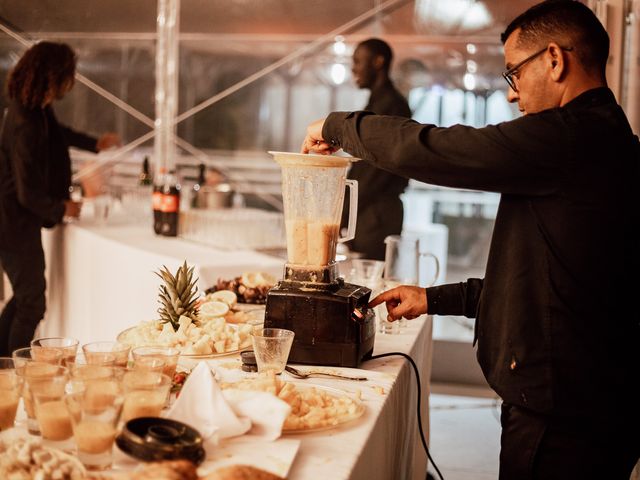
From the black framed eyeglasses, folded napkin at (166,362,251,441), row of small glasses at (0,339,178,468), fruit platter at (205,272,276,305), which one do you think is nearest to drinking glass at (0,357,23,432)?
row of small glasses at (0,339,178,468)

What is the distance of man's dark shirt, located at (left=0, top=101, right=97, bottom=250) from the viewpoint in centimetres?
426

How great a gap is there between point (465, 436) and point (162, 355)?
120 inches

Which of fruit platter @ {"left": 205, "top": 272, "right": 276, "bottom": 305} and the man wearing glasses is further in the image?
fruit platter @ {"left": 205, "top": 272, "right": 276, "bottom": 305}

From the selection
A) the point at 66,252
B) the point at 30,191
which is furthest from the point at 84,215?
the point at 30,191

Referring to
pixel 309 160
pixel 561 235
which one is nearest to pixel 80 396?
pixel 309 160

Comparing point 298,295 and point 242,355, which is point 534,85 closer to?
point 298,295

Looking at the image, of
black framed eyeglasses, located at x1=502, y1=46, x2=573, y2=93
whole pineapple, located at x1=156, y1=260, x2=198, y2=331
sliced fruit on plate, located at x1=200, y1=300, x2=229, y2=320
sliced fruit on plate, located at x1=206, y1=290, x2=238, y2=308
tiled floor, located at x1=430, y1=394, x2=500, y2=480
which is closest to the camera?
black framed eyeglasses, located at x1=502, y1=46, x2=573, y2=93

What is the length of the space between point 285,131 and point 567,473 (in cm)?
441

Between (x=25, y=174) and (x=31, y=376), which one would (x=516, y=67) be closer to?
(x=31, y=376)

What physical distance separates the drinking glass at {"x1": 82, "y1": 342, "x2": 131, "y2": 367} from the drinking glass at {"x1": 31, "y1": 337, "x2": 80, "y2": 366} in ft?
0.07

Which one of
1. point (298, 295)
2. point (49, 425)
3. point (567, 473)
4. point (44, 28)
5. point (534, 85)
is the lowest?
point (567, 473)

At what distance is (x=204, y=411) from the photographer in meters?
1.40

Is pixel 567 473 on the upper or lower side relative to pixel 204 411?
lower

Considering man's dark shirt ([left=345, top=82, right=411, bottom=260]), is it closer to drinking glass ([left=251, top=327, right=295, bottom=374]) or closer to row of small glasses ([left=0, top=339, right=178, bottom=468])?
drinking glass ([left=251, top=327, right=295, bottom=374])
